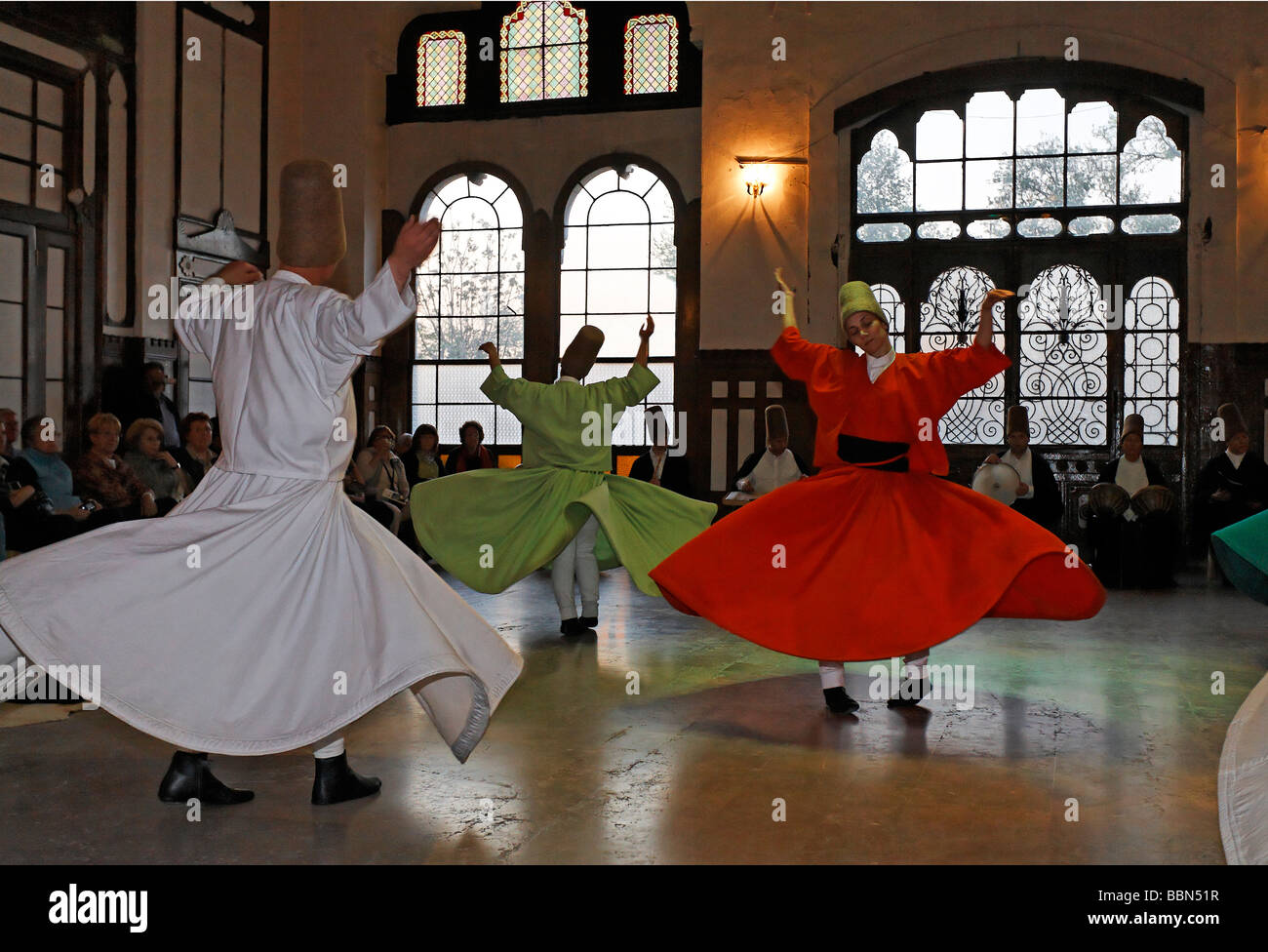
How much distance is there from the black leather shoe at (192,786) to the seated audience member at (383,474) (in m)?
5.88

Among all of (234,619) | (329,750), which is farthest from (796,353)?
(234,619)

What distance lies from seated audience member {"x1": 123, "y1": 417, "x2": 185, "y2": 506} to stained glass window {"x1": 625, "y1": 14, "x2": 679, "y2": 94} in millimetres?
6572

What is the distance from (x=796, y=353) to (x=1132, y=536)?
15.9 ft

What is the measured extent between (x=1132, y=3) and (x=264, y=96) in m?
8.08

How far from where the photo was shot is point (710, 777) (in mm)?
3529

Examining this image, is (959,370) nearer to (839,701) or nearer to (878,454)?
(878,454)

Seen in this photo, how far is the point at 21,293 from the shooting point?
30.3ft

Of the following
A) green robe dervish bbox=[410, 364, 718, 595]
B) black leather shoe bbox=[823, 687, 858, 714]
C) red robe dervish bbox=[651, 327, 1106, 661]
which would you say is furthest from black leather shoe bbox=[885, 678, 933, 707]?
green robe dervish bbox=[410, 364, 718, 595]

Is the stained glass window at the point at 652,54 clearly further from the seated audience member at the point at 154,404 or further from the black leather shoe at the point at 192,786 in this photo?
the black leather shoe at the point at 192,786

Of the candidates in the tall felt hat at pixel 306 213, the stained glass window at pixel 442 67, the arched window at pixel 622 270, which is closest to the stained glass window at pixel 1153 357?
the arched window at pixel 622 270

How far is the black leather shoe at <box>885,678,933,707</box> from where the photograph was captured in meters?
4.60

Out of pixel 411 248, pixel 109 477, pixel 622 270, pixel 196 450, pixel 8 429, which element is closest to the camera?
pixel 411 248
